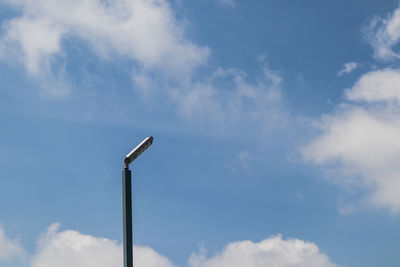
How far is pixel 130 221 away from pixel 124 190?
1.01 m

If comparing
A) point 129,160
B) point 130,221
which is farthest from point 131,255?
point 129,160

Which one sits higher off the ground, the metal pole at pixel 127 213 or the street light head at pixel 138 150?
the street light head at pixel 138 150

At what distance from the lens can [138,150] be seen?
70.6 ft

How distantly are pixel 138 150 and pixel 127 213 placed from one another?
216 centimetres

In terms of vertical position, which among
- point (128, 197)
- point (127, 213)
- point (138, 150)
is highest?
point (138, 150)

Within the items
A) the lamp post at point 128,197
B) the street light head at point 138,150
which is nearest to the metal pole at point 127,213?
the lamp post at point 128,197

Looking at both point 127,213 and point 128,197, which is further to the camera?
point 128,197

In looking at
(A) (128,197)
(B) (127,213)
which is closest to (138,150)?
(A) (128,197)

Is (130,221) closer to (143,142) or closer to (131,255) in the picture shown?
(131,255)

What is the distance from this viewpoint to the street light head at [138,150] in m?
21.2

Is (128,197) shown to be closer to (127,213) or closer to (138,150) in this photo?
(127,213)

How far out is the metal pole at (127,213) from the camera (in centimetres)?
2009

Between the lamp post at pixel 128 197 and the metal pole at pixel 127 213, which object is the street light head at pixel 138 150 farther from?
the metal pole at pixel 127 213

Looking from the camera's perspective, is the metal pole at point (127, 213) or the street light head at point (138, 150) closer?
the metal pole at point (127, 213)
